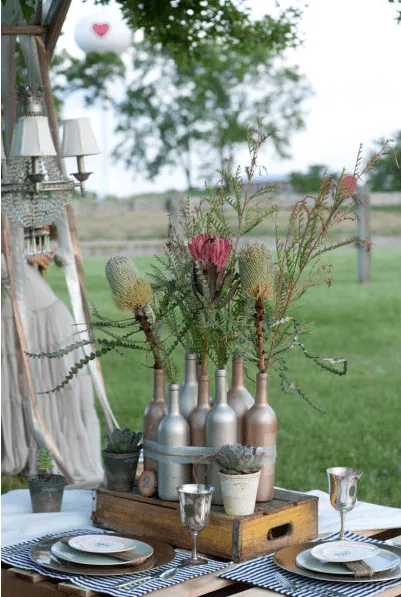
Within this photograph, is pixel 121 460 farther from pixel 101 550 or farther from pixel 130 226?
pixel 130 226

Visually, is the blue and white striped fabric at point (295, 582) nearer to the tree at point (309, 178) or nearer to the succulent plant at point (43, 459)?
the succulent plant at point (43, 459)

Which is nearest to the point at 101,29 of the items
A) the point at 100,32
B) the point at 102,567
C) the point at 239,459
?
the point at 100,32

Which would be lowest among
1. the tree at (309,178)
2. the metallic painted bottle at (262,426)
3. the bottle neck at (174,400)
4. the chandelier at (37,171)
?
the metallic painted bottle at (262,426)

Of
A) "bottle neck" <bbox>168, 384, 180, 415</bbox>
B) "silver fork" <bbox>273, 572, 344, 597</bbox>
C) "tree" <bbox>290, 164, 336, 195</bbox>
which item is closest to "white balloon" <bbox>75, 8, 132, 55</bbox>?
"bottle neck" <bbox>168, 384, 180, 415</bbox>

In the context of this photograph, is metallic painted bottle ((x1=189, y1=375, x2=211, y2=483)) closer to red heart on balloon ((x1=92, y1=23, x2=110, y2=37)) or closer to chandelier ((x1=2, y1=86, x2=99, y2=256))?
chandelier ((x1=2, y1=86, x2=99, y2=256))

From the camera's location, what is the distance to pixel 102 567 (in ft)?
6.73

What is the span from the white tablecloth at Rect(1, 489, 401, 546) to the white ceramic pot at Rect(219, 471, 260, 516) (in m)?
0.32

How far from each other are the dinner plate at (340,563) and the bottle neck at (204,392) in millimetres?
389

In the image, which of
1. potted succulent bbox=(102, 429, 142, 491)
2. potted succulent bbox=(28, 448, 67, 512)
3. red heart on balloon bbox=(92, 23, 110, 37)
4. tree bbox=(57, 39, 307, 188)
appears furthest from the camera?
tree bbox=(57, 39, 307, 188)

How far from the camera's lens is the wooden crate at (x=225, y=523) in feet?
6.98

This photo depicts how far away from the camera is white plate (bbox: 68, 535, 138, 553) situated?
209 centimetres

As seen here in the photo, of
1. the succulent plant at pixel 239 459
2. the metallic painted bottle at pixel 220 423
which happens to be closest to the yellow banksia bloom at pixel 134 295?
the metallic painted bottle at pixel 220 423

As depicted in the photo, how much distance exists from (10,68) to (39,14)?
0.87 ft

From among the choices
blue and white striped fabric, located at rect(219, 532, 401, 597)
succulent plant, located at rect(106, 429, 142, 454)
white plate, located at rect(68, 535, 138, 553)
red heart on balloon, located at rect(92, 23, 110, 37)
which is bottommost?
blue and white striped fabric, located at rect(219, 532, 401, 597)
